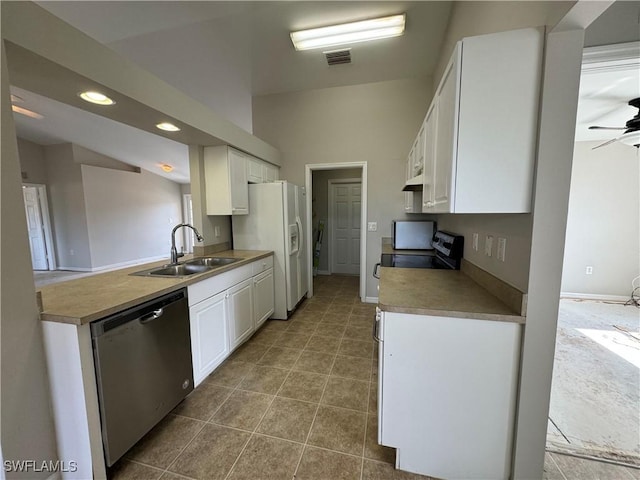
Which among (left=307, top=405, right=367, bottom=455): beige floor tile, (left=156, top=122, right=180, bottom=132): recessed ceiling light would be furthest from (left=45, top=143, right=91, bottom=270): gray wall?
(left=307, top=405, right=367, bottom=455): beige floor tile

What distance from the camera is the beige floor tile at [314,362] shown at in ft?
7.31

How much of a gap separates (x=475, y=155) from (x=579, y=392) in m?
2.04

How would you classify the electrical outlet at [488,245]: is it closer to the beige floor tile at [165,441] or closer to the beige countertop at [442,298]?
the beige countertop at [442,298]

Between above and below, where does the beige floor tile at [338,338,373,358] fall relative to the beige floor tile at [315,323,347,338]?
above

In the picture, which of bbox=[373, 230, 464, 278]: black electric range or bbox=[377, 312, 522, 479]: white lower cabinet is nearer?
bbox=[377, 312, 522, 479]: white lower cabinet

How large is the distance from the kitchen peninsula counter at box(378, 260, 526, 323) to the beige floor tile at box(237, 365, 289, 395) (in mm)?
1193

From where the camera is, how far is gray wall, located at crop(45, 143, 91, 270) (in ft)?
19.8

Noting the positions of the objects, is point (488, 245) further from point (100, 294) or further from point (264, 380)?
point (100, 294)

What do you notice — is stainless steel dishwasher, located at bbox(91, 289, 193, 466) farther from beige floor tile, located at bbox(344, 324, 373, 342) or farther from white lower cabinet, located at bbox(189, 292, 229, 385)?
beige floor tile, located at bbox(344, 324, 373, 342)

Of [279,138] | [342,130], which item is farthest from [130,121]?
[342,130]

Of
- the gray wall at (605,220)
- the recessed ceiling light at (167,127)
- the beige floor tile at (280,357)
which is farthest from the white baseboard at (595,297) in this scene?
the recessed ceiling light at (167,127)

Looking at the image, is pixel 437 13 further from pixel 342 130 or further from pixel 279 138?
pixel 279 138

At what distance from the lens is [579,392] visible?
186cm

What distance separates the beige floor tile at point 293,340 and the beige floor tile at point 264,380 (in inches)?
16.2
